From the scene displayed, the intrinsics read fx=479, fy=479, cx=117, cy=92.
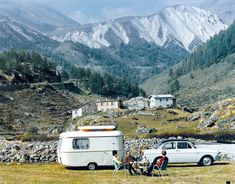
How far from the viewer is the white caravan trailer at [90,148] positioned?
33875 mm

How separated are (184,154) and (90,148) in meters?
6.86

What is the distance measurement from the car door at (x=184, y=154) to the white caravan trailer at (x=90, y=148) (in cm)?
420

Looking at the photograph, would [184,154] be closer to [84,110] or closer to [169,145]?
[169,145]

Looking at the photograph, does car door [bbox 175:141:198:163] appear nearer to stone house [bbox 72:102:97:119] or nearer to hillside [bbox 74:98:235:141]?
hillside [bbox 74:98:235:141]

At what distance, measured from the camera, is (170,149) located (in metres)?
35.0

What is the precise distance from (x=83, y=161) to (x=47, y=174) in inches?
137

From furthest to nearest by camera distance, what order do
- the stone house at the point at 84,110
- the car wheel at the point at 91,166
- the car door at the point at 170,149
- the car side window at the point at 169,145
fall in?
the stone house at the point at 84,110
the car side window at the point at 169,145
the car door at the point at 170,149
the car wheel at the point at 91,166

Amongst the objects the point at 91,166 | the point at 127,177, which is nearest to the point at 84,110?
the point at 91,166

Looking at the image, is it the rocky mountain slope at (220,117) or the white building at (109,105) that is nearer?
the rocky mountain slope at (220,117)

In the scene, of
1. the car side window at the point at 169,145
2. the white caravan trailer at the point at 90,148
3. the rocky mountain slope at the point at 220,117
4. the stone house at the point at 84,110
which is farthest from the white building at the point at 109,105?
the white caravan trailer at the point at 90,148

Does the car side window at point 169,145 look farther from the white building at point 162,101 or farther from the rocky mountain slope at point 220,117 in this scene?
the white building at point 162,101

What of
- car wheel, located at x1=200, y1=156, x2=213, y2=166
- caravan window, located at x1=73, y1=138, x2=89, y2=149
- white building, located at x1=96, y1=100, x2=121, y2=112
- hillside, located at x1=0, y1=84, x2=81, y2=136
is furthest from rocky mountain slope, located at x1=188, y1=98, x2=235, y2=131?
white building, located at x1=96, y1=100, x2=121, y2=112

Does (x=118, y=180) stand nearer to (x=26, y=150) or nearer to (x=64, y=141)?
(x=64, y=141)

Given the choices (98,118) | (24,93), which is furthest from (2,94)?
(98,118)
